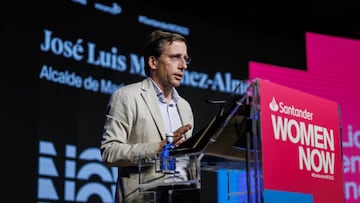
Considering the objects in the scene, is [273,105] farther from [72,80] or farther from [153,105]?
[72,80]

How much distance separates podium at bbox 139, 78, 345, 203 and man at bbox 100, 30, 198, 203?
12 cm

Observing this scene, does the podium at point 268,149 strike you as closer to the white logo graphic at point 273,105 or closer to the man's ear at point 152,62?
Answer: the white logo graphic at point 273,105

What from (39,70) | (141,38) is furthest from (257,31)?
(39,70)

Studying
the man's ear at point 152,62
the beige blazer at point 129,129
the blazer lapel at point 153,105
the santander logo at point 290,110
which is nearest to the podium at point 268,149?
the santander logo at point 290,110

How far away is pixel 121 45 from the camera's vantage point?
5383 millimetres

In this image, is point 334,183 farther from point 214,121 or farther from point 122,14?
point 122,14

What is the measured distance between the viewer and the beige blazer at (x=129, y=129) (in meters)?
2.44

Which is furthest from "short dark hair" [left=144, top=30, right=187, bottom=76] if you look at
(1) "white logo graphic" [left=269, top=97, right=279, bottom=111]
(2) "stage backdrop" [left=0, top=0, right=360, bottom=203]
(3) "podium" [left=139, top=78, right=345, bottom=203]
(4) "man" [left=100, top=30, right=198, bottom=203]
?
(2) "stage backdrop" [left=0, top=0, right=360, bottom=203]

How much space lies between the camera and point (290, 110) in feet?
6.95

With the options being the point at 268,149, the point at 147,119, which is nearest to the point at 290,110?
the point at 268,149

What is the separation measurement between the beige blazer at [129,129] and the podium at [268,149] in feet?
0.77

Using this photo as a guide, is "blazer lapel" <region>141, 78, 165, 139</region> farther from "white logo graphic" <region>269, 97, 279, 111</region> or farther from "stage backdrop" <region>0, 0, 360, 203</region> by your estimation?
"stage backdrop" <region>0, 0, 360, 203</region>

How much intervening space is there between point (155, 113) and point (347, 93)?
15.4 feet

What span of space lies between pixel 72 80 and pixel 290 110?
122 inches
